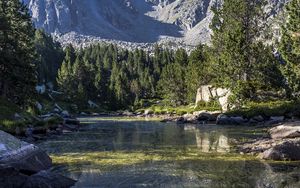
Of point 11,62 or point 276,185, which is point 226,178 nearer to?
point 276,185

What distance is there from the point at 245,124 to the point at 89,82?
128m

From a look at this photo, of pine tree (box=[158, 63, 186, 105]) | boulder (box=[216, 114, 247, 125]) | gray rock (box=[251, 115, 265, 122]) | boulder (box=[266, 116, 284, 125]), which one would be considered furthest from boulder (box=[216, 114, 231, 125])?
pine tree (box=[158, 63, 186, 105])

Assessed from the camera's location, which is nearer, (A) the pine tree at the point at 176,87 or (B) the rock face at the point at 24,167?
(B) the rock face at the point at 24,167

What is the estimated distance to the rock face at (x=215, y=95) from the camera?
9100cm

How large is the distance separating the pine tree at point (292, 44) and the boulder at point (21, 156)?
50.3 metres

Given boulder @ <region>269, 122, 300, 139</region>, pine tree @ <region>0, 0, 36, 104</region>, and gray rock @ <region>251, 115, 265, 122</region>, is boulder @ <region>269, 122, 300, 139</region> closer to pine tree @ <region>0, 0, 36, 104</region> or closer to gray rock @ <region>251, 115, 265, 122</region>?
gray rock @ <region>251, 115, 265, 122</region>

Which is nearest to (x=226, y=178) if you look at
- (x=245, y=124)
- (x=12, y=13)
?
(x=245, y=124)

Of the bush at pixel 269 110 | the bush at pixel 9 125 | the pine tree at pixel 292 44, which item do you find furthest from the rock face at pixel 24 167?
the bush at pixel 269 110

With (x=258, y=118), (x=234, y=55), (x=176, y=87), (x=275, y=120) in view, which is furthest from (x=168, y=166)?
(x=176, y=87)

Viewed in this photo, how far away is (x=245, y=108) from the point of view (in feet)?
260

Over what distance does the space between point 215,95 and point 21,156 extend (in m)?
81.8

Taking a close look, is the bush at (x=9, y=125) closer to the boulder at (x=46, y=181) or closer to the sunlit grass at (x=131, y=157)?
the sunlit grass at (x=131, y=157)

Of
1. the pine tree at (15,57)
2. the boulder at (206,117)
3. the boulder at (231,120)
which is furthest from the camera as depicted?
the boulder at (206,117)

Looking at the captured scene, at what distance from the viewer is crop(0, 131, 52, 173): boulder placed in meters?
23.4
